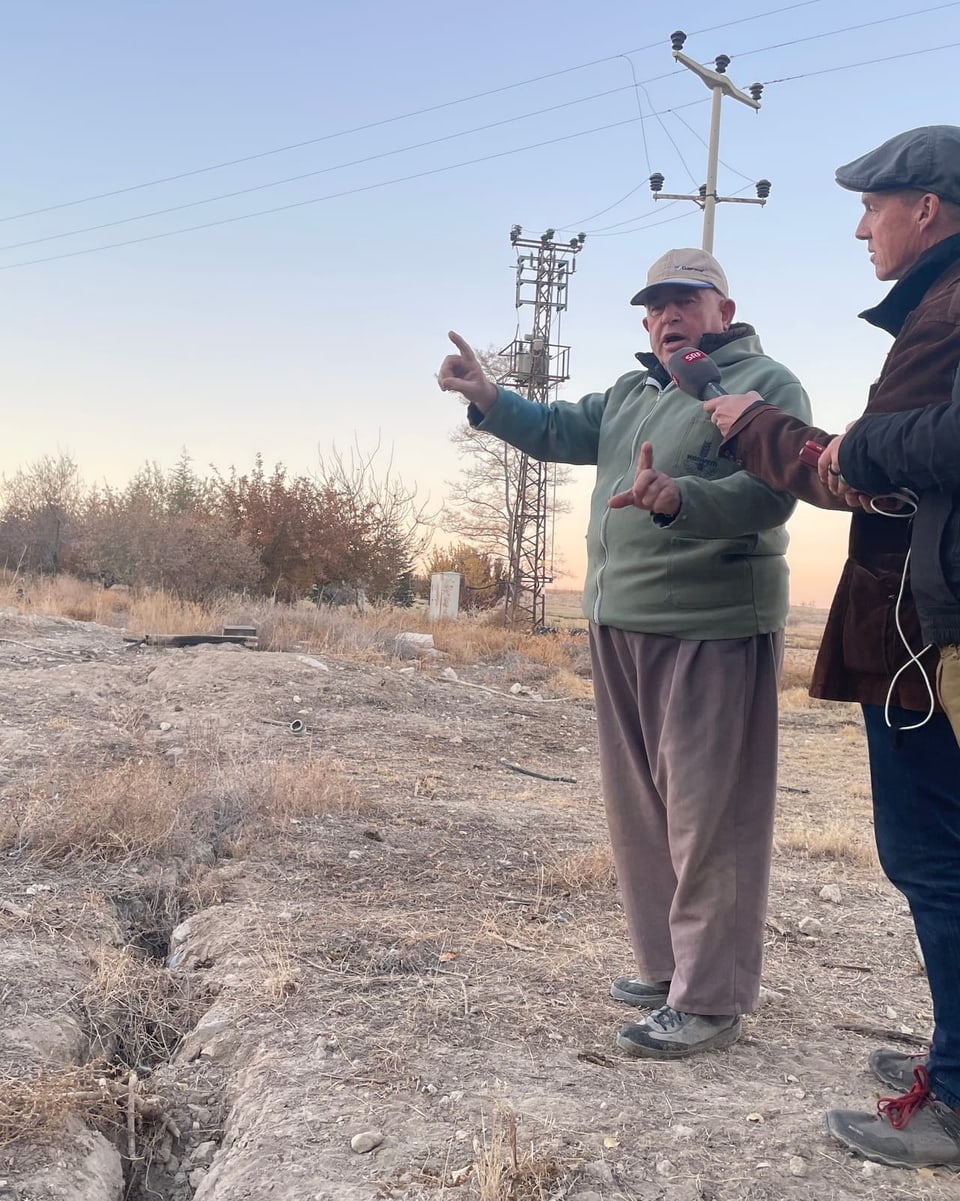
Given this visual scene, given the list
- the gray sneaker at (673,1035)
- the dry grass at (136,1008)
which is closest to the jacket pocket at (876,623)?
the gray sneaker at (673,1035)

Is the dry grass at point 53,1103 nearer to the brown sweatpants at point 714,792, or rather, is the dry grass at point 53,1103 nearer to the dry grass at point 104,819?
the brown sweatpants at point 714,792

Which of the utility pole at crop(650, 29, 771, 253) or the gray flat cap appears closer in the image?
the gray flat cap

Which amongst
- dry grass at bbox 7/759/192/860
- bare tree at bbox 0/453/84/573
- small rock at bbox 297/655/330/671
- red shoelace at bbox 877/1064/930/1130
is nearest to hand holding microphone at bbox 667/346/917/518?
red shoelace at bbox 877/1064/930/1130

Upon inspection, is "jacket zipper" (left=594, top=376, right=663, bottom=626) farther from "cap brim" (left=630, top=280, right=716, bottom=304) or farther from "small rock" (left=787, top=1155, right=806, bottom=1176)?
"small rock" (left=787, top=1155, right=806, bottom=1176)

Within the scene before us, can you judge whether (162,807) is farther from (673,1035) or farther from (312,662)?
(312,662)

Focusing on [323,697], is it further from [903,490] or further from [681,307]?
[903,490]

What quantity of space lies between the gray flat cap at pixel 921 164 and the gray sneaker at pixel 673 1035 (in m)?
2.02

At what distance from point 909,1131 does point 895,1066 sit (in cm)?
47

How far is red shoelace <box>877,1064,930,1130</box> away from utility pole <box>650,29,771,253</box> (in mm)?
14410

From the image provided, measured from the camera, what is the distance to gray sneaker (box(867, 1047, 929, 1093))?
244 cm

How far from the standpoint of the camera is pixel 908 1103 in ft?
6.82

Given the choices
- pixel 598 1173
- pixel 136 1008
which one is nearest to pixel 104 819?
pixel 136 1008

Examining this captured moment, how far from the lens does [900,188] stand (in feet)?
6.46

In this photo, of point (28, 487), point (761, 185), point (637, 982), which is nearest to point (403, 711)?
point (637, 982)
